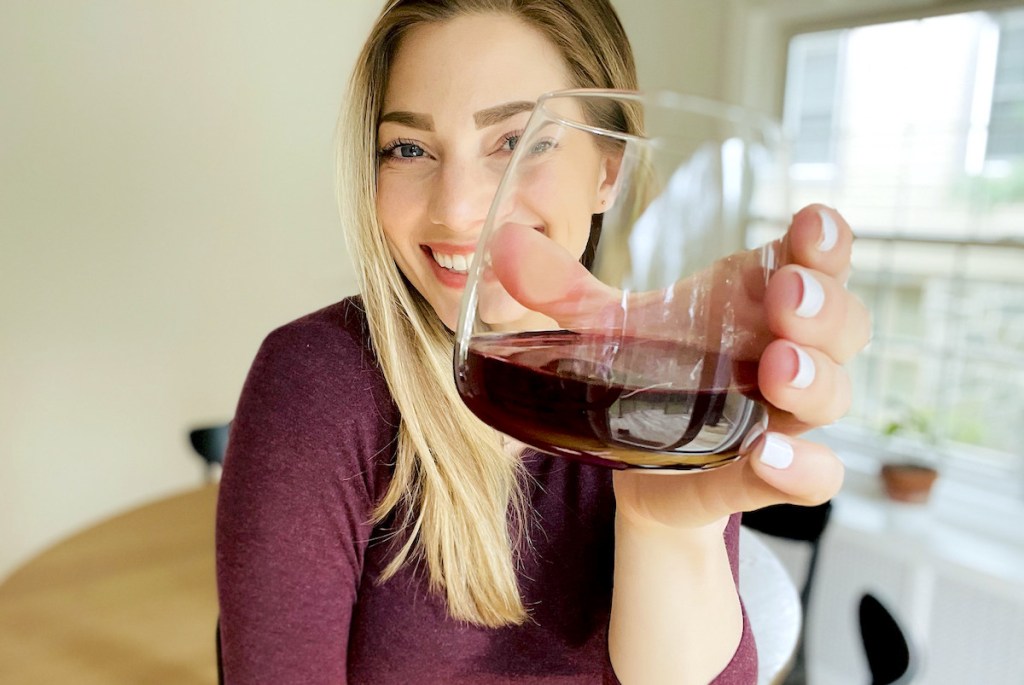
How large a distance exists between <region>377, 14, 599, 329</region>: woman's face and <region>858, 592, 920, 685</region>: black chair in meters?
0.88

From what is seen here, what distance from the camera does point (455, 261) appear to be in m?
0.72

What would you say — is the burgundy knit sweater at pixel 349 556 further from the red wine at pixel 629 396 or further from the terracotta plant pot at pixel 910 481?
the terracotta plant pot at pixel 910 481

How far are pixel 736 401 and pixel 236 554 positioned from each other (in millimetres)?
564

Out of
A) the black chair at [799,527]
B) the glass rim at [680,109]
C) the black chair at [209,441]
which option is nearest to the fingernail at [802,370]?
the glass rim at [680,109]

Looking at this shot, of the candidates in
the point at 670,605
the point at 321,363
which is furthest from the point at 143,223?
the point at 670,605

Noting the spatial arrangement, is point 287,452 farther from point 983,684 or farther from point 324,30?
point 983,684

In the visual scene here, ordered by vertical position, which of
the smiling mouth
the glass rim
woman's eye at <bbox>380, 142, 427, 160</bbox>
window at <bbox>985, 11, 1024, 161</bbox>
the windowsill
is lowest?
the windowsill

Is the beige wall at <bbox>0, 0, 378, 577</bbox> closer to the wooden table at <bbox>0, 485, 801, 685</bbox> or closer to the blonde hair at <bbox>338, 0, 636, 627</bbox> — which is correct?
the wooden table at <bbox>0, 485, 801, 685</bbox>

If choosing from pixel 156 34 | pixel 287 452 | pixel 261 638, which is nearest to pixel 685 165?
pixel 287 452

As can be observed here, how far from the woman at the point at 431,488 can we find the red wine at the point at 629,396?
0.81ft

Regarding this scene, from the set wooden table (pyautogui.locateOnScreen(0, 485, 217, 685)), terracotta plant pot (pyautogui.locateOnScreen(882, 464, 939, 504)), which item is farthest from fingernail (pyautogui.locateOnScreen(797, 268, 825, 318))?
terracotta plant pot (pyautogui.locateOnScreen(882, 464, 939, 504))

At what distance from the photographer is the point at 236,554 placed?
753 mm

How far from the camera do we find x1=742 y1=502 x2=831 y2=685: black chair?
70.1 inches

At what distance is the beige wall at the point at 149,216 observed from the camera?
2121 millimetres
